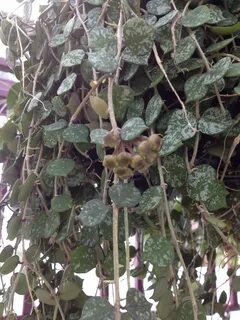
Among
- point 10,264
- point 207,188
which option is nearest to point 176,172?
point 207,188

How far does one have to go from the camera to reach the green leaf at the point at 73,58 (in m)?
0.46

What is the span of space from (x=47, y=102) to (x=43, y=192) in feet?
0.39

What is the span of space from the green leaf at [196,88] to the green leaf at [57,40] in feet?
0.59

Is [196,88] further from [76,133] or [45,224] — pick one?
[45,224]

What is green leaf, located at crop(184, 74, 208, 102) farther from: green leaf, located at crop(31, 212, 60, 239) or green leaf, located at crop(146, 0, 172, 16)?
green leaf, located at crop(31, 212, 60, 239)

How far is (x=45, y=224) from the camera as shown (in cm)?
49

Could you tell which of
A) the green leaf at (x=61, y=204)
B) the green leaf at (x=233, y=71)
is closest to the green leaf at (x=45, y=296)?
the green leaf at (x=61, y=204)

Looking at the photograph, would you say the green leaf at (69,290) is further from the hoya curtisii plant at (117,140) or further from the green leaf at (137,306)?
the green leaf at (137,306)

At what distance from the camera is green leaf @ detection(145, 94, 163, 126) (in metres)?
0.42

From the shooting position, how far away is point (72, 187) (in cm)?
54

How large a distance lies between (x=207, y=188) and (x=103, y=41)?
7.2 inches

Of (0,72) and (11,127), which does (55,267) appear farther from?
(0,72)

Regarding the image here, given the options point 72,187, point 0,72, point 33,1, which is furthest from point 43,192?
point 0,72

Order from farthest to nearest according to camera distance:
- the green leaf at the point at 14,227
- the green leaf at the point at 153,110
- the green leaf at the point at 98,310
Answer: the green leaf at the point at 14,227 → the green leaf at the point at 153,110 → the green leaf at the point at 98,310
